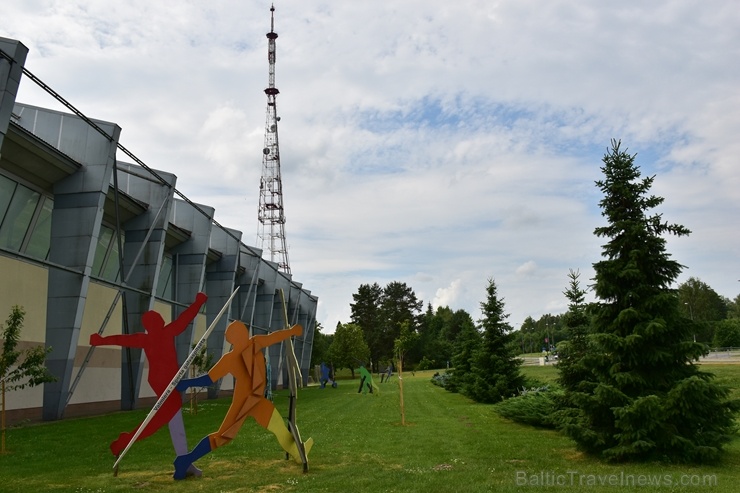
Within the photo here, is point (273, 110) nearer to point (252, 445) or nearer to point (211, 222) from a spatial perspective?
point (211, 222)

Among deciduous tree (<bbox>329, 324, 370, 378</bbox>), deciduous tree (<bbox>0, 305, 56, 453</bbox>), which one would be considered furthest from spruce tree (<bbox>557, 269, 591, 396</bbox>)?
deciduous tree (<bbox>329, 324, 370, 378</bbox>)

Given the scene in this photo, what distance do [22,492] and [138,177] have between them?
2029cm

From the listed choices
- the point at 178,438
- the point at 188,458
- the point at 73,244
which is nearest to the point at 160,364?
the point at 178,438

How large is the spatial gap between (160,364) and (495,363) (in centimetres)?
2098

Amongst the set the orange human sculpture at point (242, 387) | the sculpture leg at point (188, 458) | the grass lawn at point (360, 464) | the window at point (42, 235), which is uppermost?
the window at point (42, 235)

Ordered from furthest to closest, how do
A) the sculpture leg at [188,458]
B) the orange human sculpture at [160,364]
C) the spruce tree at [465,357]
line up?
the spruce tree at [465,357], the orange human sculpture at [160,364], the sculpture leg at [188,458]

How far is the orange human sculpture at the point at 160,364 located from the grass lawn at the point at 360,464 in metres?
0.73

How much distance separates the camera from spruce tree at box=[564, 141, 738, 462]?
11.4 m

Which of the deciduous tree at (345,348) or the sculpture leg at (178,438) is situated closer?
the sculpture leg at (178,438)

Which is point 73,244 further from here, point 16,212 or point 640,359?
point 640,359

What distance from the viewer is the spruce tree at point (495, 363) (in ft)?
94.2

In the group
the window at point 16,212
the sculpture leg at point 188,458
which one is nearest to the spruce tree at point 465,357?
the window at point 16,212

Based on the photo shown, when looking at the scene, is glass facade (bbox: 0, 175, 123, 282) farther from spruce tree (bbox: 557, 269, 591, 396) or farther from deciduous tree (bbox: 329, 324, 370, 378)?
deciduous tree (bbox: 329, 324, 370, 378)

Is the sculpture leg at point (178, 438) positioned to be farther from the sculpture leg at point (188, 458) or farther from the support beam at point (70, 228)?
the support beam at point (70, 228)
